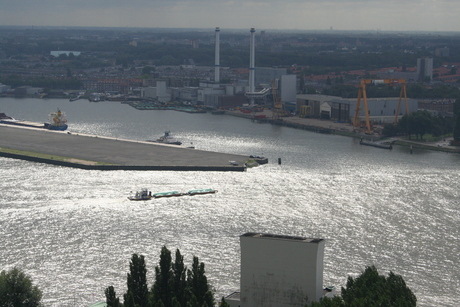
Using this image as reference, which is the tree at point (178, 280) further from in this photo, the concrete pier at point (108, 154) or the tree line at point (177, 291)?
the concrete pier at point (108, 154)

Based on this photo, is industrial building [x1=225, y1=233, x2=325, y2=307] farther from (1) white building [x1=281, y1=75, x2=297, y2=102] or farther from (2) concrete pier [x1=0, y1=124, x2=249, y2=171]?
(1) white building [x1=281, y1=75, x2=297, y2=102]

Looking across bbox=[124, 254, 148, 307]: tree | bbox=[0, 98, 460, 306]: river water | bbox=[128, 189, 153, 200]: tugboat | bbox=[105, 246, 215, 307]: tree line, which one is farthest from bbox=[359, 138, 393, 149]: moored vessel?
bbox=[124, 254, 148, 307]: tree

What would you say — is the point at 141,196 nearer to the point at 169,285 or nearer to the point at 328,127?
the point at 169,285

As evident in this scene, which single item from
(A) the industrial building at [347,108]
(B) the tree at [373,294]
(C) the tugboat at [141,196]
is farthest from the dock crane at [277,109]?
(B) the tree at [373,294]

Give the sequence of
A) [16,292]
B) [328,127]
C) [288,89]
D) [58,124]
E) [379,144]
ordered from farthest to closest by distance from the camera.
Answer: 1. [288,89]
2. [328,127]
3. [58,124]
4. [379,144]
5. [16,292]

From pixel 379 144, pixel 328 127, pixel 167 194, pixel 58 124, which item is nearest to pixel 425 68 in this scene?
pixel 328 127

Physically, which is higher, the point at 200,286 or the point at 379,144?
the point at 200,286
